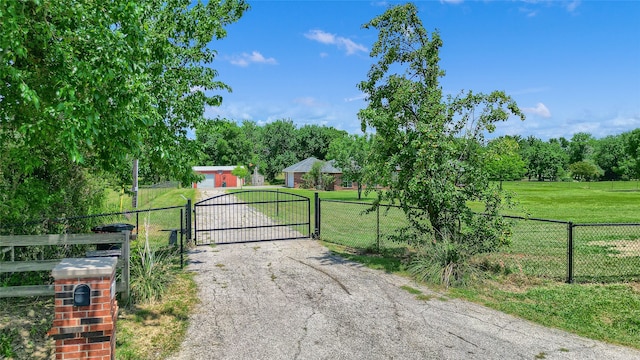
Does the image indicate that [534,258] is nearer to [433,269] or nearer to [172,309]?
[433,269]

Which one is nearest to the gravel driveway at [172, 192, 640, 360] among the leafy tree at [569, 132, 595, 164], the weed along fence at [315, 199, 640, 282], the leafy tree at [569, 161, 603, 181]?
the weed along fence at [315, 199, 640, 282]

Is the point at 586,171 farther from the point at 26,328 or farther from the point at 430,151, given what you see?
the point at 26,328

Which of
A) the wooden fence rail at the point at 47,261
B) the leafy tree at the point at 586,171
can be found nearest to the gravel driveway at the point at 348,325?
the wooden fence rail at the point at 47,261

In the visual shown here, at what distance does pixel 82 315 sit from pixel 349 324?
11.6 feet

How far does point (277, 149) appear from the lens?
70188 mm

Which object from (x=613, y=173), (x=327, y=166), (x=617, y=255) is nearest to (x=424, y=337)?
(x=617, y=255)

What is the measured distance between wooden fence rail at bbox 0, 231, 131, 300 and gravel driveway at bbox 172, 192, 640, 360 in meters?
1.41

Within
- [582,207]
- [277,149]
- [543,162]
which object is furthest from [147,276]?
[543,162]

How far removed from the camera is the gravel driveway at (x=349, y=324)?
17.0 feet

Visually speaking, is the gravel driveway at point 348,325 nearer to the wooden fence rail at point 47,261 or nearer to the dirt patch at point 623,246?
the wooden fence rail at point 47,261

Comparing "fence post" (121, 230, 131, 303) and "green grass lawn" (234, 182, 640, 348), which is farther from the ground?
"fence post" (121, 230, 131, 303)

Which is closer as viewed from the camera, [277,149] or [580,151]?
[277,149]

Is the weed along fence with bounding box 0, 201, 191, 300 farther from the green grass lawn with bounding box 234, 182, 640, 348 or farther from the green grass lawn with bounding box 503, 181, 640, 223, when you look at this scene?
the green grass lawn with bounding box 503, 181, 640, 223

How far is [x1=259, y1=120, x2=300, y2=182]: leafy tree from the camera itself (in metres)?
66.9
